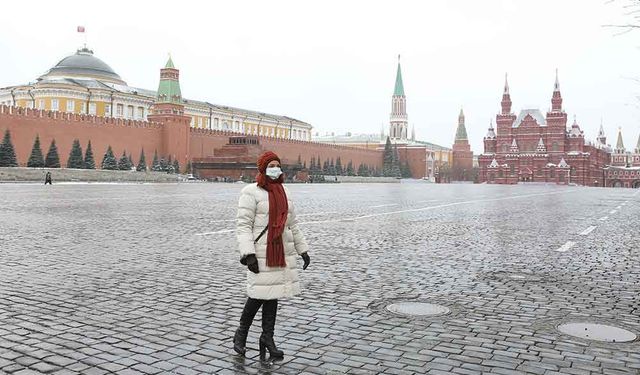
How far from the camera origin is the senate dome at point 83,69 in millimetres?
69062

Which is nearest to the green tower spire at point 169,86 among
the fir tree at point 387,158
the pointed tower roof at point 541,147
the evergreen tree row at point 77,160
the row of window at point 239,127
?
the evergreen tree row at point 77,160

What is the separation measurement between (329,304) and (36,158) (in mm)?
41323

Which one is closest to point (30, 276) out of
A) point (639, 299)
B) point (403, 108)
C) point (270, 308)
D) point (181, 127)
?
point (270, 308)

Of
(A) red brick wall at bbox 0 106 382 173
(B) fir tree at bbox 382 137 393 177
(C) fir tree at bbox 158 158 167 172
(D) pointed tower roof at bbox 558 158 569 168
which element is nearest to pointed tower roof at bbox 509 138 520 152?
(D) pointed tower roof at bbox 558 158 569 168

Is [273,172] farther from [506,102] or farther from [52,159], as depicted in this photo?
[506,102]

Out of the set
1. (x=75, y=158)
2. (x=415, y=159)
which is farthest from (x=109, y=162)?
(x=415, y=159)

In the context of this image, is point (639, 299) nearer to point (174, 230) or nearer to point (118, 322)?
point (118, 322)

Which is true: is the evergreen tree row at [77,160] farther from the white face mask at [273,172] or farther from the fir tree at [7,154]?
the white face mask at [273,172]

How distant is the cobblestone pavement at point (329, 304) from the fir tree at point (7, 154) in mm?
33336

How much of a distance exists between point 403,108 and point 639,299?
112 metres

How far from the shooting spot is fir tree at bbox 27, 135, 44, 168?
136 feet

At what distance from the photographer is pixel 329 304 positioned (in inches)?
194

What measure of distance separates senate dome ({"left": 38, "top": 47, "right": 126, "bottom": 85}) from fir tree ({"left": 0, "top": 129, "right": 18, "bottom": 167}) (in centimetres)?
2998

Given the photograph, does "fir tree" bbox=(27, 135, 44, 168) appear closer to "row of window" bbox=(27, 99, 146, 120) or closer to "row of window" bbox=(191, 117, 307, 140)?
"row of window" bbox=(27, 99, 146, 120)
